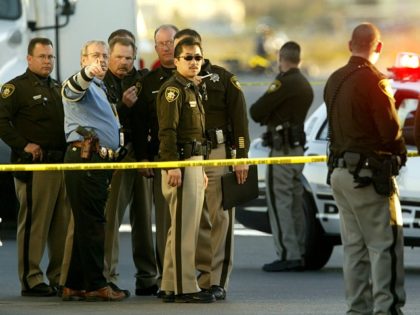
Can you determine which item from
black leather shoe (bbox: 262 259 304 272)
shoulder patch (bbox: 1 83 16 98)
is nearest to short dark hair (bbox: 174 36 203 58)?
shoulder patch (bbox: 1 83 16 98)

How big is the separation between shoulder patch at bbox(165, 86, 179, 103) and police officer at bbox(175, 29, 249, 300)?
37 centimetres

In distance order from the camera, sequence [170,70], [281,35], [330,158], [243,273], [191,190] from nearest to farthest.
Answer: [330,158] → [191,190] → [170,70] → [243,273] → [281,35]

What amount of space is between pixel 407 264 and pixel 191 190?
3.53 m

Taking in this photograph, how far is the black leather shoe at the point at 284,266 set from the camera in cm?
1380

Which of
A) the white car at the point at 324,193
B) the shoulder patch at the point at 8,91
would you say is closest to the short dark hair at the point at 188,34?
the shoulder patch at the point at 8,91

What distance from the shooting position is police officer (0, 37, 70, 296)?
1191cm

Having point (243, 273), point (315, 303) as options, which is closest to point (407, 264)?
point (243, 273)

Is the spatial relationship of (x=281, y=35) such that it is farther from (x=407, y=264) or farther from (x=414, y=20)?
(x=407, y=264)

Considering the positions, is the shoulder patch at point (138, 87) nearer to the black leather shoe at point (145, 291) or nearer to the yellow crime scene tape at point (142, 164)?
the yellow crime scene tape at point (142, 164)

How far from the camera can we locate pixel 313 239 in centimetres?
1380

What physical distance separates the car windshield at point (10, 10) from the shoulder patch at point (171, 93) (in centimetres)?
551

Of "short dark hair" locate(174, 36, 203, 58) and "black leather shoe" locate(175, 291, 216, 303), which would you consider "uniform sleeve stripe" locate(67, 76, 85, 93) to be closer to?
"short dark hair" locate(174, 36, 203, 58)

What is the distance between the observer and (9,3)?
16.4 meters

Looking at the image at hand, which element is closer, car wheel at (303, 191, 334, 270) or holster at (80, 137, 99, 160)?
holster at (80, 137, 99, 160)
